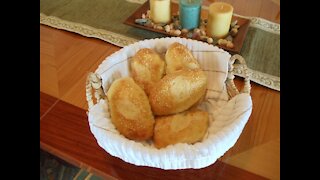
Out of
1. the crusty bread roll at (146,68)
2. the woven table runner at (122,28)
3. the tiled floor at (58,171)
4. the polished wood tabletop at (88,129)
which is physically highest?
the crusty bread roll at (146,68)

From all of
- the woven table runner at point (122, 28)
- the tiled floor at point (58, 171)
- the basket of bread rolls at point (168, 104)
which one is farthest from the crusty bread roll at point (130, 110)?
the tiled floor at point (58, 171)

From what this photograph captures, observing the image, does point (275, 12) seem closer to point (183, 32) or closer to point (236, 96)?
point (183, 32)

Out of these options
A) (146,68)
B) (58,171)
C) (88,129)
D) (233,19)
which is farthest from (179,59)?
(58,171)

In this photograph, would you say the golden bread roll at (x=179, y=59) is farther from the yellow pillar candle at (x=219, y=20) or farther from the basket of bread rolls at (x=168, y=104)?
the yellow pillar candle at (x=219, y=20)

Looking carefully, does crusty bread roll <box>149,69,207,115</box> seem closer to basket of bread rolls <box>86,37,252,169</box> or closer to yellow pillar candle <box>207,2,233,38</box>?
basket of bread rolls <box>86,37,252,169</box>

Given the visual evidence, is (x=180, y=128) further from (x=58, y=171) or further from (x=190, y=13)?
(x=58, y=171)

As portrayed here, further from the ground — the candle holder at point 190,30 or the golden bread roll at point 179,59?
the golden bread roll at point 179,59

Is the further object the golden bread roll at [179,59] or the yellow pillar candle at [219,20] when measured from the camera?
the yellow pillar candle at [219,20]
